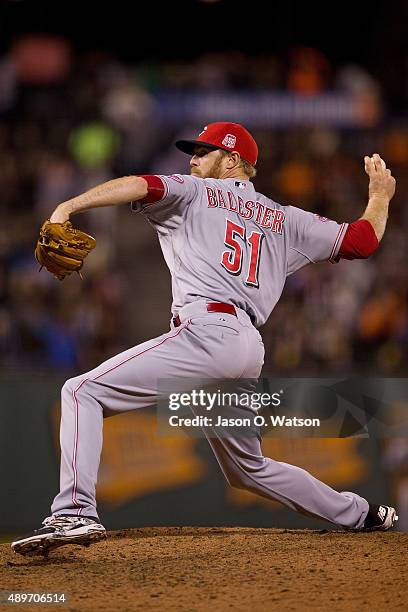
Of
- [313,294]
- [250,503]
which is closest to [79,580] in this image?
[250,503]

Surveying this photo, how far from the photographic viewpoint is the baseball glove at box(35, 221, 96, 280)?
3.55 m

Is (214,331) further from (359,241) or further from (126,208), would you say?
(126,208)

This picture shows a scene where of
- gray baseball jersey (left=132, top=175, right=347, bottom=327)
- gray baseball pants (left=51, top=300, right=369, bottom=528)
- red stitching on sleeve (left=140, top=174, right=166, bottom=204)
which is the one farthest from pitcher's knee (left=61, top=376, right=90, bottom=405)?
red stitching on sleeve (left=140, top=174, right=166, bottom=204)

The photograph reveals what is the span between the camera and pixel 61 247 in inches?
142

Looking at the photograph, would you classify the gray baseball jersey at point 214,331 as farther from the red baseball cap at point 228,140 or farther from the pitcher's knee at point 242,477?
the red baseball cap at point 228,140

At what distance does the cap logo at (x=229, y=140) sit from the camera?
4172 millimetres

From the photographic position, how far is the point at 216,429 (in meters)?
3.94

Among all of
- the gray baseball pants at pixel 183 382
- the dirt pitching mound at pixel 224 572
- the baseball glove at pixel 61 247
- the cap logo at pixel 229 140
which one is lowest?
the dirt pitching mound at pixel 224 572

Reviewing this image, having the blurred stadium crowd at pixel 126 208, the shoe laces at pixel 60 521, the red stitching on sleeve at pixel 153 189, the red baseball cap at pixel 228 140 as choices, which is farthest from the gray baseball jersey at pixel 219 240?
the blurred stadium crowd at pixel 126 208

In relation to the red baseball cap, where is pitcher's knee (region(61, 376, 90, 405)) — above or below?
below

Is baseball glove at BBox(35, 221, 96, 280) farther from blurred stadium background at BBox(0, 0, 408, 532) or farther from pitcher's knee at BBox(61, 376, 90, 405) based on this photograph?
blurred stadium background at BBox(0, 0, 408, 532)

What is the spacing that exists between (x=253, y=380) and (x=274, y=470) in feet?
1.31

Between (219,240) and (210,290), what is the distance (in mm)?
217

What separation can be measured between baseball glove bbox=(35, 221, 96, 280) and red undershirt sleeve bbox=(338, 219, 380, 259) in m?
1.17
